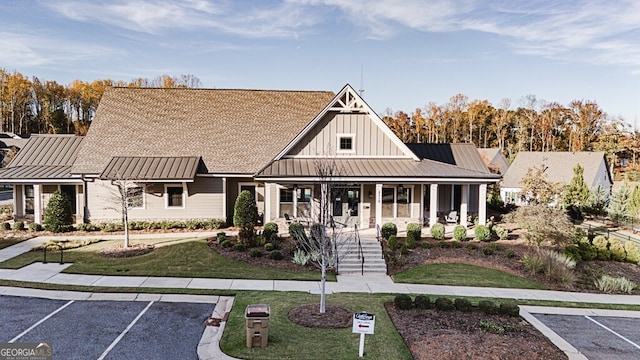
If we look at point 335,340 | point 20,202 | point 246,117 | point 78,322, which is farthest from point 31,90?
point 335,340

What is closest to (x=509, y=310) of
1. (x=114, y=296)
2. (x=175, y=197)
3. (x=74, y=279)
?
(x=114, y=296)

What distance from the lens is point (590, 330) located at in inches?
484

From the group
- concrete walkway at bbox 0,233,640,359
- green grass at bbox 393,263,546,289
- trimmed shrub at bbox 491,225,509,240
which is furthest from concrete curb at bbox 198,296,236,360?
trimmed shrub at bbox 491,225,509,240

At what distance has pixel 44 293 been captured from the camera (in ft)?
44.9

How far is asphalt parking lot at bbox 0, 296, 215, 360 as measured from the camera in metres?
9.78

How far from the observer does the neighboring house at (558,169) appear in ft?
129

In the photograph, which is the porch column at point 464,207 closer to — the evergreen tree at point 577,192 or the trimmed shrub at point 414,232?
the trimmed shrub at point 414,232

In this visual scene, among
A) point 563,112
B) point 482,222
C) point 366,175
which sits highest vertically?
point 563,112

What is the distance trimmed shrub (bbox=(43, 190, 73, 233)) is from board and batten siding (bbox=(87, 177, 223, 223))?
151cm

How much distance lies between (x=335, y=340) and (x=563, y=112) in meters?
71.2

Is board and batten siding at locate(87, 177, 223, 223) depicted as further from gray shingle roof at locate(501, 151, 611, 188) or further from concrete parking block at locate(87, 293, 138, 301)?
gray shingle roof at locate(501, 151, 611, 188)

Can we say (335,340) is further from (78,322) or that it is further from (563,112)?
(563,112)

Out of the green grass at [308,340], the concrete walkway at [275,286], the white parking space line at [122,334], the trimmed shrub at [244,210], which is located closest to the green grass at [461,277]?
the concrete walkway at [275,286]

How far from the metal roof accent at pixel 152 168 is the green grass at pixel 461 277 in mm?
13030
